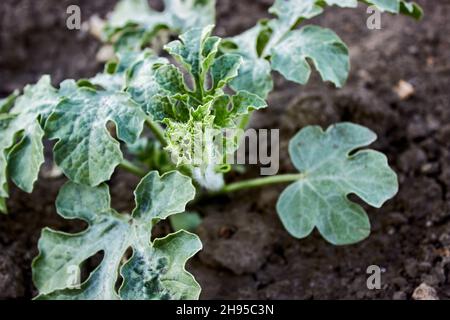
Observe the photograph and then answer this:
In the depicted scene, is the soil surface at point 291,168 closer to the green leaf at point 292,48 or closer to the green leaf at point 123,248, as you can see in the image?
the green leaf at point 123,248

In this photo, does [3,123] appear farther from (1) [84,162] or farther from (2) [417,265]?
(2) [417,265]

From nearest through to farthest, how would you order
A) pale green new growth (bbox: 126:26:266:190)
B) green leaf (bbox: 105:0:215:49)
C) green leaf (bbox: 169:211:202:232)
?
pale green new growth (bbox: 126:26:266:190)
green leaf (bbox: 169:211:202:232)
green leaf (bbox: 105:0:215:49)

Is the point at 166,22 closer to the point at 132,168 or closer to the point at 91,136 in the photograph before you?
the point at 132,168

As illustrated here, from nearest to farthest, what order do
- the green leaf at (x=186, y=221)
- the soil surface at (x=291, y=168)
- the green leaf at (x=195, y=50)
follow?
the green leaf at (x=195, y=50)
the soil surface at (x=291, y=168)
the green leaf at (x=186, y=221)

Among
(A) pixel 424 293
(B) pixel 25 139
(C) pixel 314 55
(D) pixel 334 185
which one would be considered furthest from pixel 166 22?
(A) pixel 424 293

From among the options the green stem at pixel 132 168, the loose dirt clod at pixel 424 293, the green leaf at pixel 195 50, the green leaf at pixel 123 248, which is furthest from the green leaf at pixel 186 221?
the loose dirt clod at pixel 424 293

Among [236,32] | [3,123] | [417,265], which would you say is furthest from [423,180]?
[3,123]

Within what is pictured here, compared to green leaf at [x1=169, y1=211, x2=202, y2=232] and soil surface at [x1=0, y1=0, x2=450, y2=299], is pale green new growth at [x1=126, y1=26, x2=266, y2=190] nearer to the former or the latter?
green leaf at [x1=169, y1=211, x2=202, y2=232]

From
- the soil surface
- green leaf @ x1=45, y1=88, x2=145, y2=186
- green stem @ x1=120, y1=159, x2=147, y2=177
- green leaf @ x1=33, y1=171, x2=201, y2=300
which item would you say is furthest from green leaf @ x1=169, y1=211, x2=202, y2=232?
green leaf @ x1=45, y1=88, x2=145, y2=186

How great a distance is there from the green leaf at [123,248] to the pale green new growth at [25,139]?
16 cm

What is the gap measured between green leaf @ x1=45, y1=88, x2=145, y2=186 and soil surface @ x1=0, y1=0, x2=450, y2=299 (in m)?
0.57

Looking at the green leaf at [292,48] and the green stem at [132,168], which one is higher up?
the green leaf at [292,48]

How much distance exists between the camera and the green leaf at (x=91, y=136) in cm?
234

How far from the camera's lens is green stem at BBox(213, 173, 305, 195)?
273 cm
